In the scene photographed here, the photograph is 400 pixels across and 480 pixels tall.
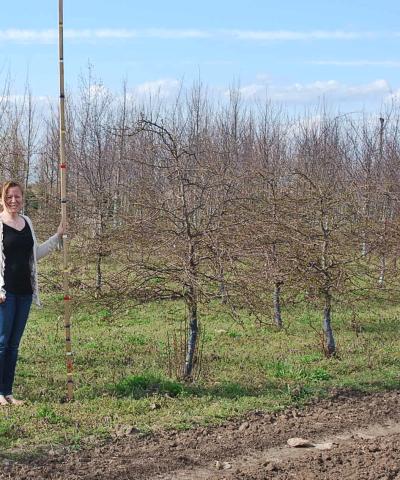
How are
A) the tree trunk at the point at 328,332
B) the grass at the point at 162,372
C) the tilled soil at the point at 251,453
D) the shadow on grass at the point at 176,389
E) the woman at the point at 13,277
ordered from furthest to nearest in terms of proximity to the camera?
the tree trunk at the point at 328,332
the shadow on grass at the point at 176,389
the woman at the point at 13,277
the grass at the point at 162,372
the tilled soil at the point at 251,453

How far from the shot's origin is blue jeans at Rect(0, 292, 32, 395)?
18.9 feet

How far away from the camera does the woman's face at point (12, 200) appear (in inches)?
226

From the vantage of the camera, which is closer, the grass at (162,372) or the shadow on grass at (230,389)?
the grass at (162,372)

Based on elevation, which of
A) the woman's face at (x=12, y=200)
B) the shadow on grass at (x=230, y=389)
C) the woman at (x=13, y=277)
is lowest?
the shadow on grass at (x=230, y=389)

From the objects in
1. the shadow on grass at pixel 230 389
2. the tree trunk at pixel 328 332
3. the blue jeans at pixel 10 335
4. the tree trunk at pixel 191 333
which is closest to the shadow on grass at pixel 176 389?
the shadow on grass at pixel 230 389

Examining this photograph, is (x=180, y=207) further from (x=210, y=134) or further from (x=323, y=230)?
(x=210, y=134)

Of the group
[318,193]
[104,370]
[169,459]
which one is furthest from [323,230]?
[169,459]

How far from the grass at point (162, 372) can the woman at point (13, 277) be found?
0.39 m

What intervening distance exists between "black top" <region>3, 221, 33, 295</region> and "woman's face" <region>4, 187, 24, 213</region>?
0.50 feet

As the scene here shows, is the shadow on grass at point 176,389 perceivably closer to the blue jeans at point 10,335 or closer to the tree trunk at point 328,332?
the blue jeans at point 10,335

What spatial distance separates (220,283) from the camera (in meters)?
6.46

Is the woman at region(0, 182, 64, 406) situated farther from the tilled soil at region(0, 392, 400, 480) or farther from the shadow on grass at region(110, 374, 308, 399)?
the tilled soil at region(0, 392, 400, 480)

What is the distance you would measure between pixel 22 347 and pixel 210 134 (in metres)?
12.5

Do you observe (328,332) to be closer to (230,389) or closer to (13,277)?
(230,389)
